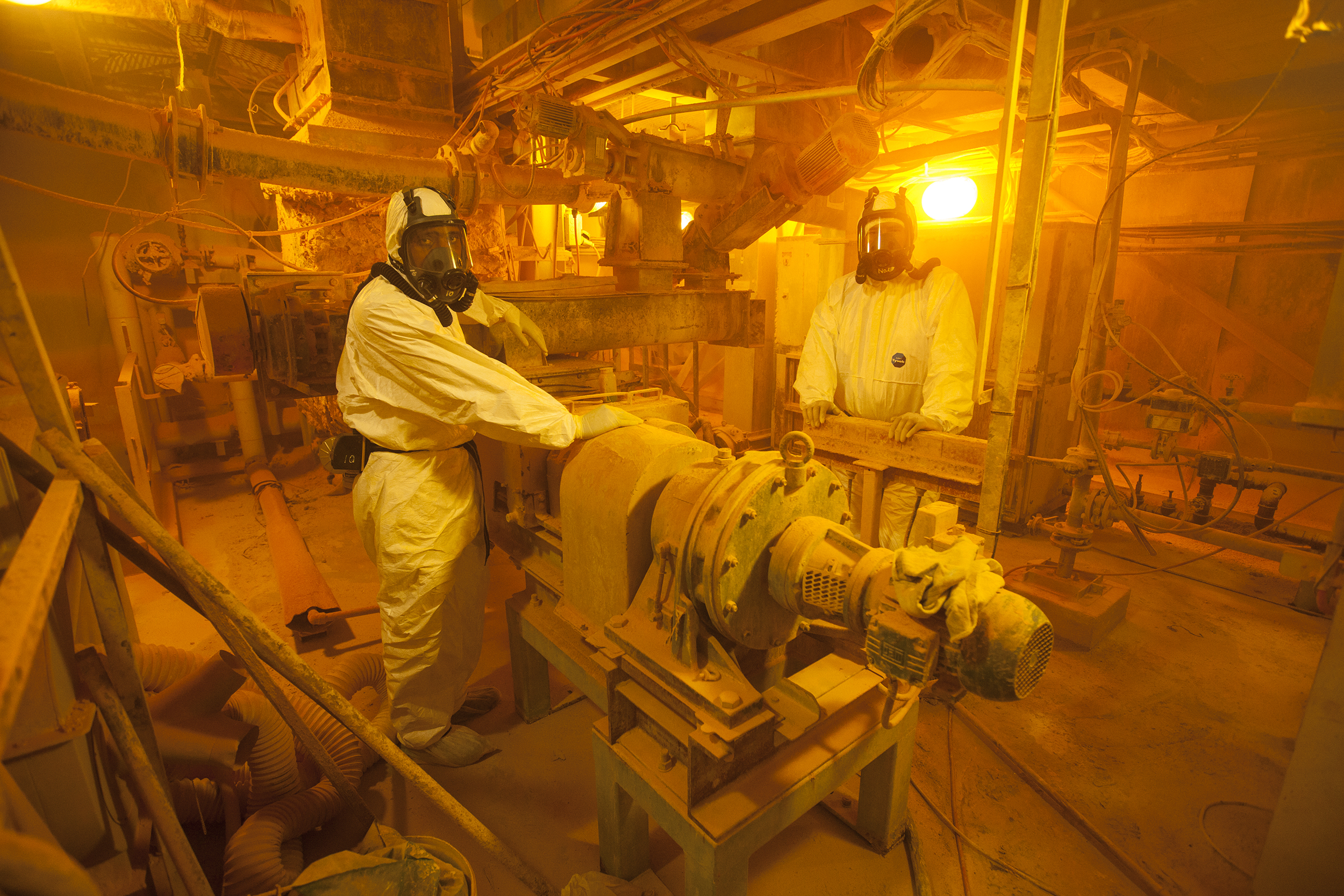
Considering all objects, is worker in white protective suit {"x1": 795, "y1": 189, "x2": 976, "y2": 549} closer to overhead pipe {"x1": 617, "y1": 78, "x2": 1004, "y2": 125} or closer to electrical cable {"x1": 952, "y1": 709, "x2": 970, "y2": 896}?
overhead pipe {"x1": 617, "y1": 78, "x2": 1004, "y2": 125}

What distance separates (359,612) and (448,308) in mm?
2124

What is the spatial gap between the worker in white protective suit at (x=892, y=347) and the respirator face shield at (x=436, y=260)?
5.70 ft

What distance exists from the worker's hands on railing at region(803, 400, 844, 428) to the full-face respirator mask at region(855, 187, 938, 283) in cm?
69

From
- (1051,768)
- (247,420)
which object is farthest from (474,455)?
(247,420)

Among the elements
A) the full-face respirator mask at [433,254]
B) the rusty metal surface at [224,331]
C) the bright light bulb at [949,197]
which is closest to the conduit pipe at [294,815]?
the rusty metal surface at [224,331]

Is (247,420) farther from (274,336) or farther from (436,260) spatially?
(436,260)

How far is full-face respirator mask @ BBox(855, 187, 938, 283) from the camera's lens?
3.05 meters

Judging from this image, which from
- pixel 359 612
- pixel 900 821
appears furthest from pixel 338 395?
pixel 900 821

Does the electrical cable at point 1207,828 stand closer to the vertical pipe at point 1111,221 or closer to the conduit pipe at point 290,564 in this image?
the vertical pipe at point 1111,221

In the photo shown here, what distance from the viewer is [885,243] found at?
3.08 meters

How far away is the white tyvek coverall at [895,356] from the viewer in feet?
9.77

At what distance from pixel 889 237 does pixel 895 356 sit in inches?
22.8

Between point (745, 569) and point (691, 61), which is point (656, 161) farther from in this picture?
point (745, 569)

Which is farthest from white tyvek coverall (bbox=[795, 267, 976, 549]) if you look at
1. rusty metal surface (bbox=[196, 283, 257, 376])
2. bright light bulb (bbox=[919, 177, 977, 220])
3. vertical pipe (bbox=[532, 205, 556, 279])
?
vertical pipe (bbox=[532, 205, 556, 279])
